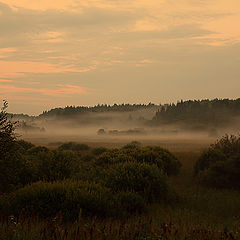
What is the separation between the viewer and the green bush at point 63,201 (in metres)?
10.7

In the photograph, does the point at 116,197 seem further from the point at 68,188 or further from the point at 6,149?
the point at 6,149

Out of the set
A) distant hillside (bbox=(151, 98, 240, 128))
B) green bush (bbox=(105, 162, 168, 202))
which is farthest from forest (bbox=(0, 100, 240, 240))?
distant hillside (bbox=(151, 98, 240, 128))

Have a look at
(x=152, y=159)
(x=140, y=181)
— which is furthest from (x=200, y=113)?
(x=140, y=181)

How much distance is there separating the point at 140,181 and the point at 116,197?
3867 millimetres

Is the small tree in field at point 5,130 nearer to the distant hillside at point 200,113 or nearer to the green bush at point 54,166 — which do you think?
the green bush at point 54,166

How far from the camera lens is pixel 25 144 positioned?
39.5 m

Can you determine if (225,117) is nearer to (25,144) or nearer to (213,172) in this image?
(25,144)

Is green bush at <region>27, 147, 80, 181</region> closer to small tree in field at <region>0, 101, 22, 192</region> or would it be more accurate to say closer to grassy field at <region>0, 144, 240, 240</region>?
small tree in field at <region>0, 101, 22, 192</region>

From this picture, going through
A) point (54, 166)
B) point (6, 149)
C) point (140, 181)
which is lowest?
point (140, 181)

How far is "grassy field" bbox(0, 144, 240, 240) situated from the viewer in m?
5.91

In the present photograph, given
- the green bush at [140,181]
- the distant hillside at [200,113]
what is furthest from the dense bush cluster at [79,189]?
the distant hillside at [200,113]

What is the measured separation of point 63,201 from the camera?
11086 mm

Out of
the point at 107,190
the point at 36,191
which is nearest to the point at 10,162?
the point at 36,191

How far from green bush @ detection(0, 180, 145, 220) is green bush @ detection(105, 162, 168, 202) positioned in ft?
9.62
